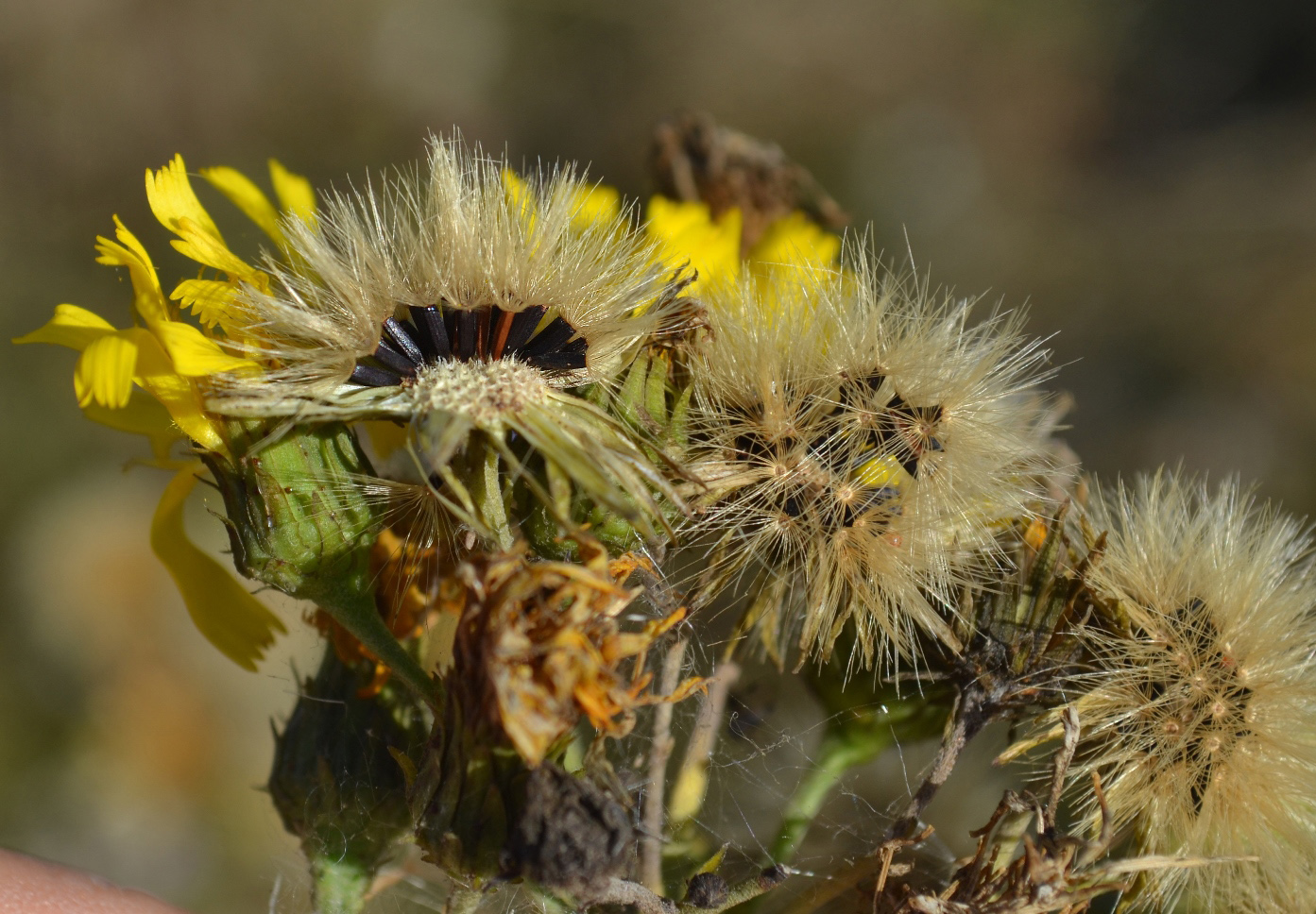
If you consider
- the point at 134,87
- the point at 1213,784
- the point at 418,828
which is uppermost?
the point at 134,87

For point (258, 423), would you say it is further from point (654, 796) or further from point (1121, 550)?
point (1121, 550)

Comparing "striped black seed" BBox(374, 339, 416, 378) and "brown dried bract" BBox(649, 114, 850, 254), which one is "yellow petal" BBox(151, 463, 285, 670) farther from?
"brown dried bract" BBox(649, 114, 850, 254)

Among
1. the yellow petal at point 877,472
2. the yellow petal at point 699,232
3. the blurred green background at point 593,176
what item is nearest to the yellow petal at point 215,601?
the yellow petal at point 877,472

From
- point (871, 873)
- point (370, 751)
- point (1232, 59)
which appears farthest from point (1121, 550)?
point (1232, 59)

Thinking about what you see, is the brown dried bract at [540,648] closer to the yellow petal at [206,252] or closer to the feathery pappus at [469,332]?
the feathery pappus at [469,332]

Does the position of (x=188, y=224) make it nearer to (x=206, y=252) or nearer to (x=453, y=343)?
(x=206, y=252)
